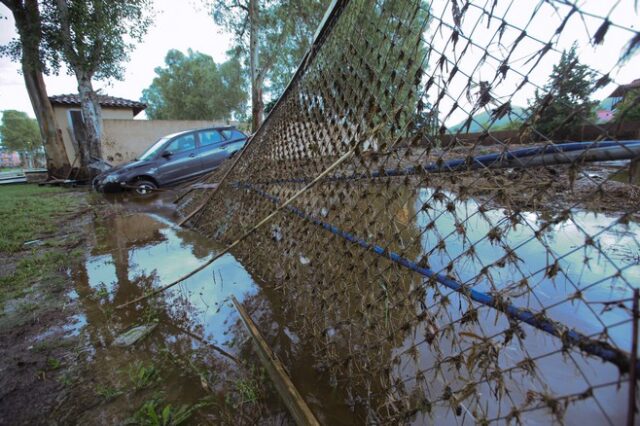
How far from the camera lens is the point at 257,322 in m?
2.38

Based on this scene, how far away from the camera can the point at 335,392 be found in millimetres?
1698

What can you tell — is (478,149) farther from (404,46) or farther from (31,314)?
(31,314)

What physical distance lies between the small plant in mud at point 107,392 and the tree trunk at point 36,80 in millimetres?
12740

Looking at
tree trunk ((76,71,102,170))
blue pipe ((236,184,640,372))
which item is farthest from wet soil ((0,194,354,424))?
tree trunk ((76,71,102,170))

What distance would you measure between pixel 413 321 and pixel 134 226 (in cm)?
550

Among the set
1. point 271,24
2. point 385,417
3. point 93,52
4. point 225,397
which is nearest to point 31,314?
point 225,397

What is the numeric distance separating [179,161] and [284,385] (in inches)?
Result: 289

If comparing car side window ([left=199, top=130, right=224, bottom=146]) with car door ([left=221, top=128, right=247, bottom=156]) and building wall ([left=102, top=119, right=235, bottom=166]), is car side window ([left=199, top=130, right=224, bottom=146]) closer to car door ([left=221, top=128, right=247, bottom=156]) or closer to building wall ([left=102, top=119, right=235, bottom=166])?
car door ([left=221, top=128, right=247, bottom=156])

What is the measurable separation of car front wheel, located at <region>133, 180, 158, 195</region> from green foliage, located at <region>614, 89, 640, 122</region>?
8554 mm

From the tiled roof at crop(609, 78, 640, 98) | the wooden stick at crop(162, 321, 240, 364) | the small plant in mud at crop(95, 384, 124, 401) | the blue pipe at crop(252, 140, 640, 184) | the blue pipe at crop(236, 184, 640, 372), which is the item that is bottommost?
the wooden stick at crop(162, 321, 240, 364)

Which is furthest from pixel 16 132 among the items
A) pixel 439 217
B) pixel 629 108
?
pixel 629 108

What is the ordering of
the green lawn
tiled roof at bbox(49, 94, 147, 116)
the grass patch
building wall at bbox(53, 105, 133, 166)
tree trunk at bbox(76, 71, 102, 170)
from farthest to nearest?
1. building wall at bbox(53, 105, 133, 166)
2. tiled roof at bbox(49, 94, 147, 116)
3. tree trunk at bbox(76, 71, 102, 170)
4. the grass patch
5. the green lawn

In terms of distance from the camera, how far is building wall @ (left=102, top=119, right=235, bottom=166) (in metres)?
13.3

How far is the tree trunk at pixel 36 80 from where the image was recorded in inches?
371
